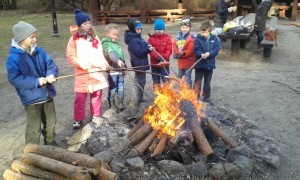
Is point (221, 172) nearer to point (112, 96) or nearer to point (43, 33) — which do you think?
point (112, 96)

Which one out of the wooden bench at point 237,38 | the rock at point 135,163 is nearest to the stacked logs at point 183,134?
the rock at point 135,163

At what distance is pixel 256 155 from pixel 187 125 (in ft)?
3.30

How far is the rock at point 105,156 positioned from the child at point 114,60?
1.77 meters

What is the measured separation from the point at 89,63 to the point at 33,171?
218 centimetres

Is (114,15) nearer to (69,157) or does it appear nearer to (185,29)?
(185,29)

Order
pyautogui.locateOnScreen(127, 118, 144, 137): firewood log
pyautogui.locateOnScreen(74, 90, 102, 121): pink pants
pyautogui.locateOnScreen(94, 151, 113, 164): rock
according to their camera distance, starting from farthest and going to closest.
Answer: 1. pyautogui.locateOnScreen(74, 90, 102, 121): pink pants
2. pyautogui.locateOnScreen(127, 118, 144, 137): firewood log
3. pyautogui.locateOnScreen(94, 151, 113, 164): rock

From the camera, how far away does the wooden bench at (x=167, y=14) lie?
18.4 m

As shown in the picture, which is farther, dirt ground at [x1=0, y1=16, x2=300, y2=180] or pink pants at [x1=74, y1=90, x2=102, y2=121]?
pink pants at [x1=74, y1=90, x2=102, y2=121]

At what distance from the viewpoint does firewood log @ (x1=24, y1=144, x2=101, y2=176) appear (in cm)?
333

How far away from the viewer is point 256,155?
425 cm

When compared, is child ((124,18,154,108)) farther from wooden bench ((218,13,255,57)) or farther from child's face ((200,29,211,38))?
wooden bench ((218,13,255,57))

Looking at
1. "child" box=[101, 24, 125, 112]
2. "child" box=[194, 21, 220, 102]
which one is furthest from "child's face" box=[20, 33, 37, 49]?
"child" box=[194, 21, 220, 102]

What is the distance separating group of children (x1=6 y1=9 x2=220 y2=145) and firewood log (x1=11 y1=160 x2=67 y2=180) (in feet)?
2.81

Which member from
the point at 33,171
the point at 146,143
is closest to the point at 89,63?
the point at 146,143
